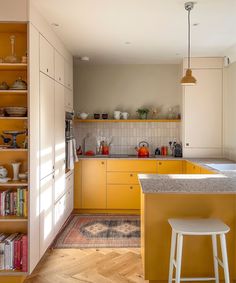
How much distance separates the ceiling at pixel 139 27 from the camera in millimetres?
2904

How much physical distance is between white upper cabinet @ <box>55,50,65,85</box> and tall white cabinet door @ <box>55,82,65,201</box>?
81 mm

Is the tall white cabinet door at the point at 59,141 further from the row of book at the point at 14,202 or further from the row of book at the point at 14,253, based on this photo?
the row of book at the point at 14,253

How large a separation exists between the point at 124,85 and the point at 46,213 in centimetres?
297

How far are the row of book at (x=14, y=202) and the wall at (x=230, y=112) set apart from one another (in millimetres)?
3106

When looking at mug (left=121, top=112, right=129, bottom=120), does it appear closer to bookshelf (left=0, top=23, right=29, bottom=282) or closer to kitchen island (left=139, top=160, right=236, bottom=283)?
bookshelf (left=0, top=23, right=29, bottom=282)

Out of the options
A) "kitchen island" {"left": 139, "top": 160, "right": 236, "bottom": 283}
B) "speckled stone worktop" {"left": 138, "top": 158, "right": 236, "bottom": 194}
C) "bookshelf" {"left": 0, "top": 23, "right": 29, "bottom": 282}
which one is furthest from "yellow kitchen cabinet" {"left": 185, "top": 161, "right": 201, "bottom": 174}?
"bookshelf" {"left": 0, "top": 23, "right": 29, "bottom": 282}

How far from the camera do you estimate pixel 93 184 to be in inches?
197

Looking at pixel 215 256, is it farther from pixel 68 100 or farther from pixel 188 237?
pixel 68 100

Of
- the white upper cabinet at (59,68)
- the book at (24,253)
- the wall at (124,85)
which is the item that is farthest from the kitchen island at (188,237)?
the wall at (124,85)

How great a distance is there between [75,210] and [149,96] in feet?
7.76

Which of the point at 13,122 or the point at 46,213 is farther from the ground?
the point at 13,122

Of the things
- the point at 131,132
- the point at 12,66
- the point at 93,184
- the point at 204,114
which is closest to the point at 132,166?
the point at 93,184

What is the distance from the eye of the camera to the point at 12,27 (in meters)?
2.83

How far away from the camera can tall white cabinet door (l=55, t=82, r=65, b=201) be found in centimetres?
380
